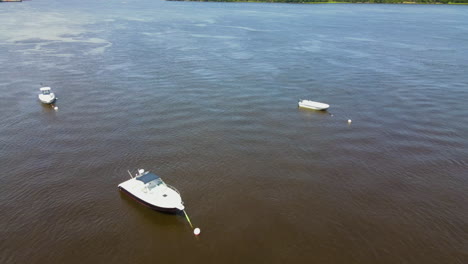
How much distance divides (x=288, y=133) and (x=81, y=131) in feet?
113

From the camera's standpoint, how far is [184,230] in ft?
102

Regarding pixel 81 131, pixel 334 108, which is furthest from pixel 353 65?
pixel 81 131

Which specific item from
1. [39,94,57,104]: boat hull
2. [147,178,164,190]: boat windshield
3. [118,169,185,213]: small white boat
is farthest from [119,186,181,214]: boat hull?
[39,94,57,104]: boat hull

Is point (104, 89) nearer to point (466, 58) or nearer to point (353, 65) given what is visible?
point (353, 65)

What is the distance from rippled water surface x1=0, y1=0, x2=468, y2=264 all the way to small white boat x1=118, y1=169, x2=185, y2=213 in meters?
1.30

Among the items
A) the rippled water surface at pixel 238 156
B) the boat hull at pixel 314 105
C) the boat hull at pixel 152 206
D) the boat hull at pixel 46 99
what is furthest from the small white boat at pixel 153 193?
the boat hull at pixel 314 105

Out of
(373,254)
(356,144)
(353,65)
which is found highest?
(353,65)

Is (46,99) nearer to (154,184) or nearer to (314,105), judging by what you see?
(154,184)

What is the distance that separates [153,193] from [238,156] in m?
14.6

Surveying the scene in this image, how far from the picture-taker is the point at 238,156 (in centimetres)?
4391

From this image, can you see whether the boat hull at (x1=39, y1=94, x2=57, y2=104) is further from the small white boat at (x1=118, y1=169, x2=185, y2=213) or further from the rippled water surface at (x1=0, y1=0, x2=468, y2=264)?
the small white boat at (x1=118, y1=169, x2=185, y2=213)

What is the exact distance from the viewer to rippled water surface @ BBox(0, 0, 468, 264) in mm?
29828

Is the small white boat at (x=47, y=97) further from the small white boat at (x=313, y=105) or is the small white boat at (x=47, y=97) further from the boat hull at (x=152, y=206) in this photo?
the small white boat at (x=313, y=105)

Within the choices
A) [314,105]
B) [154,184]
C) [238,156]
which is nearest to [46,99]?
[154,184]
